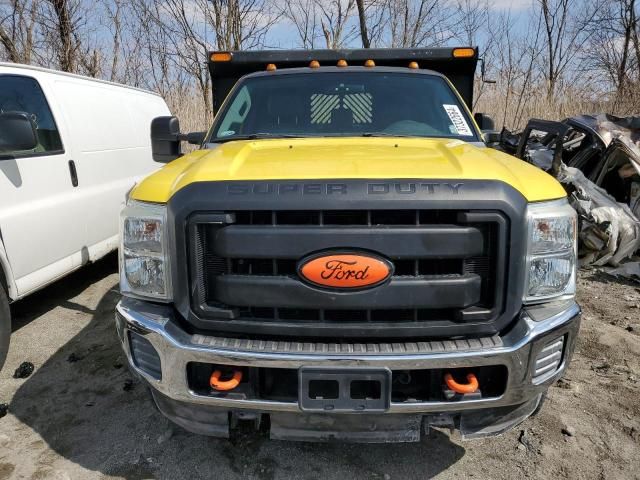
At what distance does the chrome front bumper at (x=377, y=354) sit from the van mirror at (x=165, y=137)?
2.01 metres

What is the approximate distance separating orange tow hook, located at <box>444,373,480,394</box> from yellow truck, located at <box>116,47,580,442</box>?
0.4 inches

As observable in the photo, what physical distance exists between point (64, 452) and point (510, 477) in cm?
244

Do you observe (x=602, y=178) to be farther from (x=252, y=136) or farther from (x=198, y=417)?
(x=198, y=417)

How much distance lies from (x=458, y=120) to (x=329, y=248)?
1977 millimetres

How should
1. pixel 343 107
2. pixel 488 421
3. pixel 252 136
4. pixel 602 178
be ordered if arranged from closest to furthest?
pixel 488 421 → pixel 252 136 → pixel 343 107 → pixel 602 178

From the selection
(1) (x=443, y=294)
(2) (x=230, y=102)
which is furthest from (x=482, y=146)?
(2) (x=230, y=102)

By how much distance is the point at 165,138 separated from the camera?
12.9ft

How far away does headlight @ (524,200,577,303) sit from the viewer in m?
2.19

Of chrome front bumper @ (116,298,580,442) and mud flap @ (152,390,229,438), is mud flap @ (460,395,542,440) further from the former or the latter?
mud flap @ (152,390,229,438)

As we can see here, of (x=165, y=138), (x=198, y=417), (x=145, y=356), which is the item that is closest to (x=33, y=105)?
(x=165, y=138)

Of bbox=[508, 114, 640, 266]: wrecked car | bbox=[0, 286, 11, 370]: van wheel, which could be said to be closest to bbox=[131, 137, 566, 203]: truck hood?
bbox=[0, 286, 11, 370]: van wheel

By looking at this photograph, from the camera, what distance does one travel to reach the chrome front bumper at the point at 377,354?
210 centimetres

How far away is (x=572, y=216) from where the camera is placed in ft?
7.42

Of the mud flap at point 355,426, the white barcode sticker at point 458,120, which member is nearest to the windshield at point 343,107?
the white barcode sticker at point 458,120
